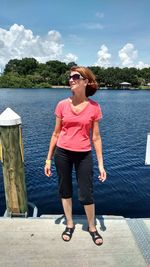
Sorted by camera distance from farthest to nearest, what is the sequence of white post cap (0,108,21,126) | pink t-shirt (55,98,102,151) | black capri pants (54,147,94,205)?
1. white post cap (0,108,21,126)
2. black capri pants (54,147,94,205)
3. pink t-shirt (55,98,102,151)

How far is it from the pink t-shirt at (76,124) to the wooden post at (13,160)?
2.64 ft

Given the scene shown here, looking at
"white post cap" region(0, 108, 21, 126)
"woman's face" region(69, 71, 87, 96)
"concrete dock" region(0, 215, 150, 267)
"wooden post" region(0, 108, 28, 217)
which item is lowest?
"concrete dock" region(0, 215, 150, 267)

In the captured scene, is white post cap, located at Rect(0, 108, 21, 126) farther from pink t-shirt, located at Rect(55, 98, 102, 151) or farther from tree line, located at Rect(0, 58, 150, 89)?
tree line, located at Rect(0, 58, 150, 89)

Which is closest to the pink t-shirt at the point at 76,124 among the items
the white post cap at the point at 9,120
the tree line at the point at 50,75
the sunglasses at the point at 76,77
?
the sunglasses at the point at 76,77

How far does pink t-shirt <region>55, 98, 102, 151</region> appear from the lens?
376 cm

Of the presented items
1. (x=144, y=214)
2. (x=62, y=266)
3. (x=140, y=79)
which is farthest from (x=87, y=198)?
(x=140, y=79)

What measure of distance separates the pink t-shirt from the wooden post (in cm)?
80

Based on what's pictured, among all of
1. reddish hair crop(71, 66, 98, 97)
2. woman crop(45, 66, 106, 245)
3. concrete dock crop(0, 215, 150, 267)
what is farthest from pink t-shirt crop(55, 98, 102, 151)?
concrete dock crop(0, 215, 150, 267)

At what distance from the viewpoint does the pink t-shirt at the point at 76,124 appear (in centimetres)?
376

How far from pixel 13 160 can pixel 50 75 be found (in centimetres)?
11668

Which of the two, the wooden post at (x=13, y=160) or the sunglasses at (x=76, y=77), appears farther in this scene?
the wooden post at (x=13, y=160)

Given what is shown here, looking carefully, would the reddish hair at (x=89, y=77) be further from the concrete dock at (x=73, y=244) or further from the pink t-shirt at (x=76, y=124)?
the concrete dock at (x=73, y=244)

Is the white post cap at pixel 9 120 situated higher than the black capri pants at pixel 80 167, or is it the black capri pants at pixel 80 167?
the white post cap at pixel 9 120

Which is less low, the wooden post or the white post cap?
the white post cap
